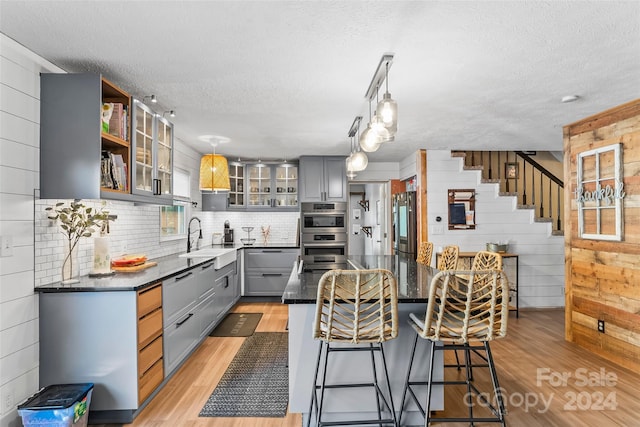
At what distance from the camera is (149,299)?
2.68 m

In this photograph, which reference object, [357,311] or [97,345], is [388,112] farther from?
[97,345]

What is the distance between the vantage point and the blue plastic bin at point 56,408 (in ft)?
6.92

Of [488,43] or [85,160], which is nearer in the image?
[488,43]

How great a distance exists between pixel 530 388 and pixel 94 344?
335 centimetres

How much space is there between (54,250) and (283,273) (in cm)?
372

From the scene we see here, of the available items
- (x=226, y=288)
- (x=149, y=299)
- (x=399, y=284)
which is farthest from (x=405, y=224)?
(x=149, y=299)

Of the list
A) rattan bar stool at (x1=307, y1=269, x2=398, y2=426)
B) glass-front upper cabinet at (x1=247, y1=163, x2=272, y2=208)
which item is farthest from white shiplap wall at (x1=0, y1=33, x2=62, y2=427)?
glass-front upper cabinet at (x1=247, y1=163, x2=272, y2=208)

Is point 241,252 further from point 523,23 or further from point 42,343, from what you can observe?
point 523,23

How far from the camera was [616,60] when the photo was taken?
250 centimetres

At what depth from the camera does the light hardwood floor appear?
2549 mm

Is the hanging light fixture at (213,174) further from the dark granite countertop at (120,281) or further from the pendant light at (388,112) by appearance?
the pendant light at (388,112)

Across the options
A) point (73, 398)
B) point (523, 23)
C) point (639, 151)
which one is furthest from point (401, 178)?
point (73, 398)

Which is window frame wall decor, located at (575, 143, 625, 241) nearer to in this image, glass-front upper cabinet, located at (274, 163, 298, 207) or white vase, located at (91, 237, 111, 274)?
glass-front upper cabinet, located at (274, 163, 298, 207)

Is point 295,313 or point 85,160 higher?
point 85,160
